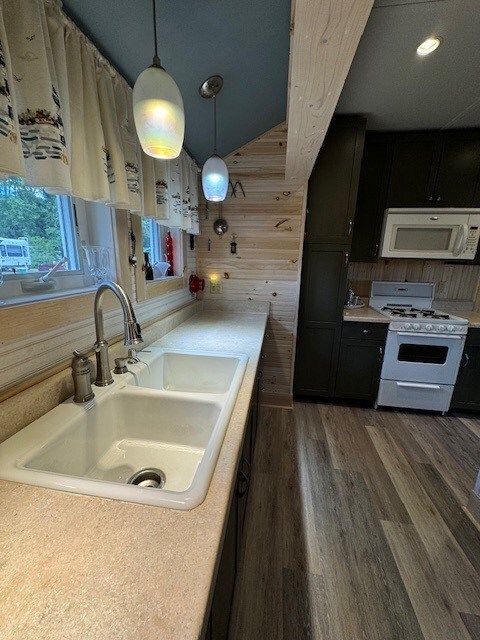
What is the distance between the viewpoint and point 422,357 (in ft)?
7.69

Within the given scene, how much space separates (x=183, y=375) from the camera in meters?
1.39

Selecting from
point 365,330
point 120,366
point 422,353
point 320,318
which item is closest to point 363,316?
point 365,330

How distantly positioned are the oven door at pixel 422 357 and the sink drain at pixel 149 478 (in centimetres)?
216

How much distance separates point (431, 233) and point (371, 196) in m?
0.60

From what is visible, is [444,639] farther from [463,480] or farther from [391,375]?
[391,375]

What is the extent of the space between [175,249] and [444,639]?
2492 mm

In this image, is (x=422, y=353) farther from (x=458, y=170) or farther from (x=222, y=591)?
(x=222, y=591)

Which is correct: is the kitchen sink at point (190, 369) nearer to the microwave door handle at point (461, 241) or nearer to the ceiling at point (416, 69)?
the ceiling at point (416, 69)

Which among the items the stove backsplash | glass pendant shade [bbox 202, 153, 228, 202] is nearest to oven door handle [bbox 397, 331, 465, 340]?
the stove backsplash

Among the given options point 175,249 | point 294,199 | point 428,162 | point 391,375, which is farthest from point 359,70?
point 391,375

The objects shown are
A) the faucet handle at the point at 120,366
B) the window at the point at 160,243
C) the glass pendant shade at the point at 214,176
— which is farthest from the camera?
the window at the point at 160,243

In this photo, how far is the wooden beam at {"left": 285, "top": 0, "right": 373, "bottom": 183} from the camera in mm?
646

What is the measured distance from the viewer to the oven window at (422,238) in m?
2.30

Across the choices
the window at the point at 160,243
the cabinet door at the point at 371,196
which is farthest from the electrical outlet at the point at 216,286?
the cabinet door at the point at 371,196
